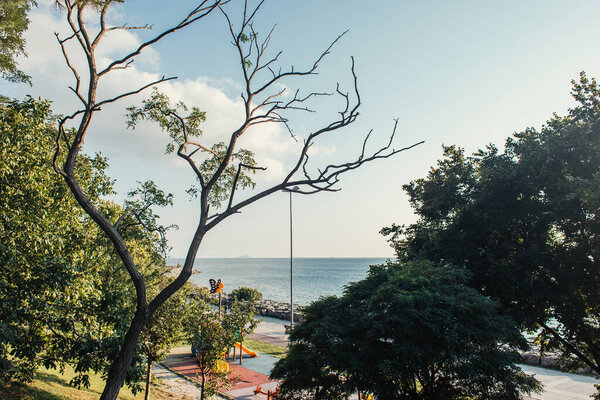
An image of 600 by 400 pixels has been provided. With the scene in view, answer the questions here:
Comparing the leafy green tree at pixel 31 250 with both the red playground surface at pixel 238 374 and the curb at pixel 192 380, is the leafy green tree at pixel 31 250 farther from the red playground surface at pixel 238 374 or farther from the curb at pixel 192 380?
the red playground surface at pixel 238 374

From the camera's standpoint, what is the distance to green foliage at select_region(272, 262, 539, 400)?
901 cm

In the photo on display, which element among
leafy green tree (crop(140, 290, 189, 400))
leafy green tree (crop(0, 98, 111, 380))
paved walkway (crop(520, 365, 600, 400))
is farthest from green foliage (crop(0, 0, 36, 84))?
paved walkway (crop(520, 365, 600, 400))

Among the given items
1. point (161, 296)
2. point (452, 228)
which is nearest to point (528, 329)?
point (452, 228)

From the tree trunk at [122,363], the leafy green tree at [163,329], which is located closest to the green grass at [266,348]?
Result: the leafy green tree at [163,329]

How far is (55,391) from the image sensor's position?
10.8m

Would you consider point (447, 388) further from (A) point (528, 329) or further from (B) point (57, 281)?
(B) point (57, 281)

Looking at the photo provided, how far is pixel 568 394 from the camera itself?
1588 cm

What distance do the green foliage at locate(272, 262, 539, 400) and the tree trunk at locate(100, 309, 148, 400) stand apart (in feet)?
15.8

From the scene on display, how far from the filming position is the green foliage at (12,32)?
14.1 metres

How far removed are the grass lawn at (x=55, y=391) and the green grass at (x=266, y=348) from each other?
9356mm

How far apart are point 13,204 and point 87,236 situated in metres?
2.65

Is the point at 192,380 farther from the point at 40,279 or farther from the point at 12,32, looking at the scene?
the point at 12,32

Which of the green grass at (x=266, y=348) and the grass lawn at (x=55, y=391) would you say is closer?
the grass lawn at (x=55, y=391)

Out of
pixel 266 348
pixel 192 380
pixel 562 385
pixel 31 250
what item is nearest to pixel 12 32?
pixel 31 250
